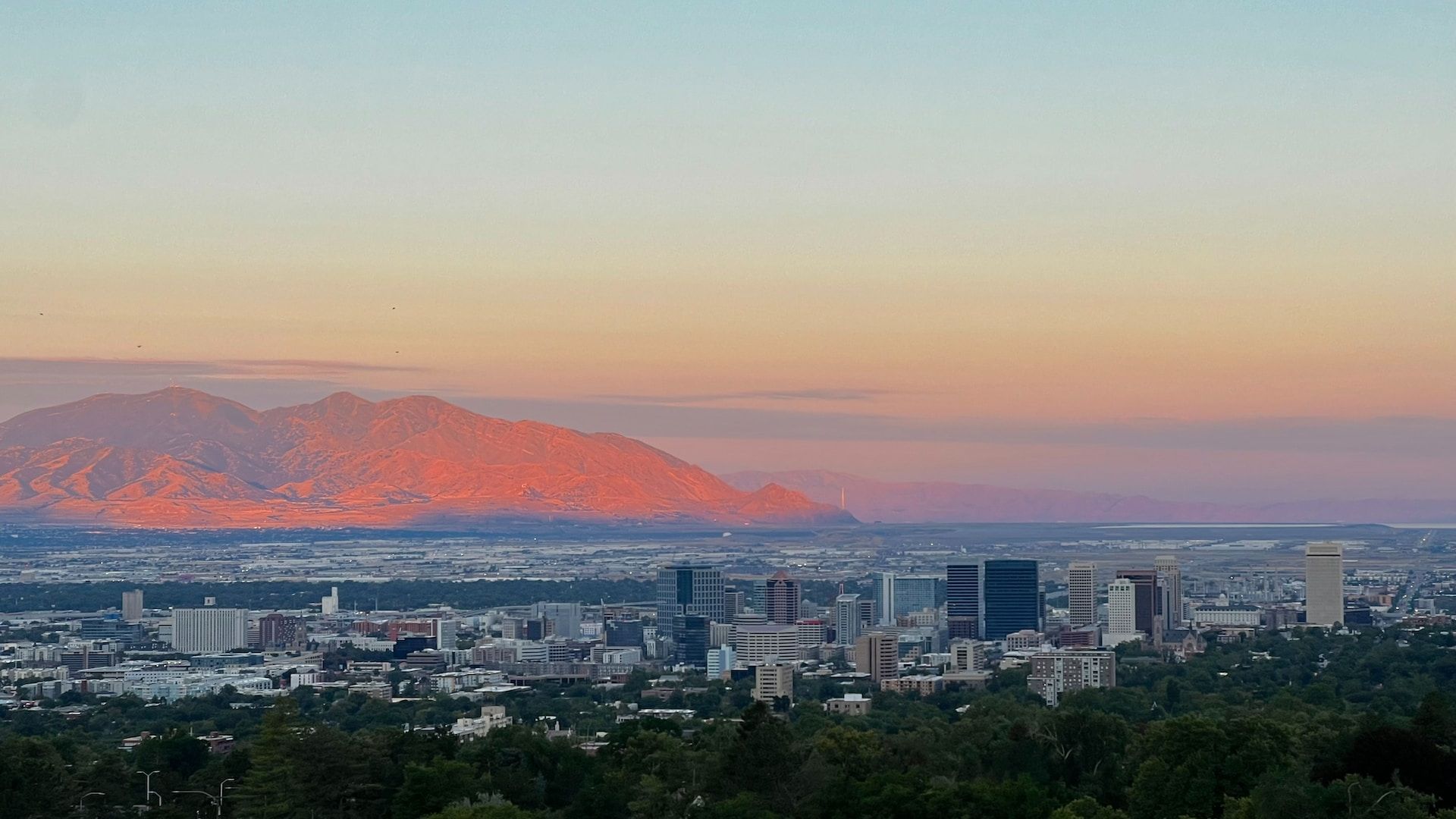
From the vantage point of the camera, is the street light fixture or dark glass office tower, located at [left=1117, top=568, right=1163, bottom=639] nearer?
the street light fixture

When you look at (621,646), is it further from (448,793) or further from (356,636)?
(448,793)

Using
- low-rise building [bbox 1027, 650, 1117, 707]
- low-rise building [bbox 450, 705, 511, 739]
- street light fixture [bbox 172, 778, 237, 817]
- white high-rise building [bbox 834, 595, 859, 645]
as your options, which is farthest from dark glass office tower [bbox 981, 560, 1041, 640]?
street light fixture [bbox 172, 778, 237, 817]

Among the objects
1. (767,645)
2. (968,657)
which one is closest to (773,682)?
(968,657)

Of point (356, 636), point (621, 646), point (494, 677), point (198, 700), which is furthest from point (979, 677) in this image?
point (356, 636)

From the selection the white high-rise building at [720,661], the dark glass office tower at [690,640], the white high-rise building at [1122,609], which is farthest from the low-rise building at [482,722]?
the white high-rise building at [1122,609]

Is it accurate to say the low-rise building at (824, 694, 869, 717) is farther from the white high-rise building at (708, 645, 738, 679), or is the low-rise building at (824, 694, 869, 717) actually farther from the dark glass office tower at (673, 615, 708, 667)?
the dark glass office tower at (673, 615, 708, 667)
